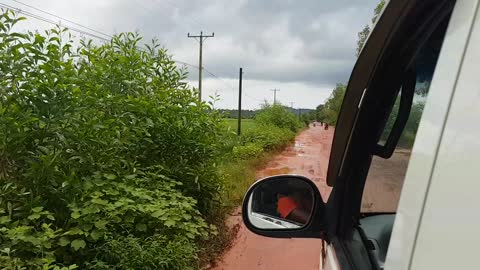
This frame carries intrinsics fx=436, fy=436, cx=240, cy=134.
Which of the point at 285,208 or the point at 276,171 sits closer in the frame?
the point at 285,208

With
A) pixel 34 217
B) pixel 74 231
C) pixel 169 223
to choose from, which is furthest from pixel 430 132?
pixel 169 223

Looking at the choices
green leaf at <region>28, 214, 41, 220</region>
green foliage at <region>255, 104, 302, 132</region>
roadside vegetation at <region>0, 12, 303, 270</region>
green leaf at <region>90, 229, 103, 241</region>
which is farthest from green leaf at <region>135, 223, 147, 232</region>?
green foliage at <region>255, 104, 302, 132</region>

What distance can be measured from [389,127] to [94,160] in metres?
2.91

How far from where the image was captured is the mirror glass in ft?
5.03

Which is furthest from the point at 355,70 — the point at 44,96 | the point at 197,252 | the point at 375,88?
the point at 197,252

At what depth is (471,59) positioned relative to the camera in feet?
1.99

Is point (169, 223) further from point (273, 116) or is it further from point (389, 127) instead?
point (273, 116)

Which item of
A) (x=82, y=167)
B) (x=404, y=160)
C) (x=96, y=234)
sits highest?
(x=404, y=160)

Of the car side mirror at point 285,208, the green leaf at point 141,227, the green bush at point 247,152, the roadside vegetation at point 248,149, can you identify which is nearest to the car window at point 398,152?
the car side mirror at point 285,208

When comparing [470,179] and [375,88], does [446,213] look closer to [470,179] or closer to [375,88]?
[470,179]

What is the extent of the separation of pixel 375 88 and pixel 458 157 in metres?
0.83

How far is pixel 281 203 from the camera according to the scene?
62.2 inches

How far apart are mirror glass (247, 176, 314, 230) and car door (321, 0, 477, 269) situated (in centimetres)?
12

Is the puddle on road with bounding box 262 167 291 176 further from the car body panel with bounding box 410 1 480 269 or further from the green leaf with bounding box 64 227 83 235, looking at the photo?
the car body panel with bounding box 410 1 480 269
